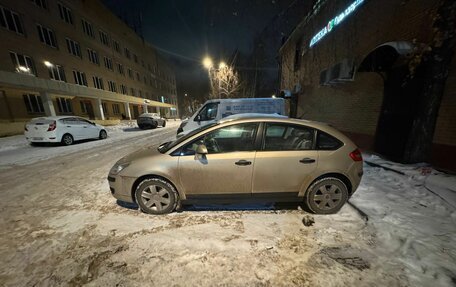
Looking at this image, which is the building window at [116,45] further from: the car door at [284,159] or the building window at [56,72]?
the car door at [284,159]

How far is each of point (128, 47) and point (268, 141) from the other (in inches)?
1486

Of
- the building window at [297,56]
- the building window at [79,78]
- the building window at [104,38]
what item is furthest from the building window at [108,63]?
the building window at [297,56]

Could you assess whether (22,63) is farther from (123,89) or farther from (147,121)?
(123,89)

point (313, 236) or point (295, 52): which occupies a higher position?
point (295, 52)

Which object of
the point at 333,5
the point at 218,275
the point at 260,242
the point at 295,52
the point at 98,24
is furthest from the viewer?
the point at 98,24

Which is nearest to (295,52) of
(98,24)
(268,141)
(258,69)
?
(258,69)

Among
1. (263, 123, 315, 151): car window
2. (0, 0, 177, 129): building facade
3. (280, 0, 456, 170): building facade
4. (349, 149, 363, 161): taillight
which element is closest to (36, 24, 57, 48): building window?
(0, 0, 177, 129): building facade

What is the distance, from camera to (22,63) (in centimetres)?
1516

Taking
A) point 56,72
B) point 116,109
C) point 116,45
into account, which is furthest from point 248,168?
point 116,45

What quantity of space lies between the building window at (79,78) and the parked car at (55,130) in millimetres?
13874

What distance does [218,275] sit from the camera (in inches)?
81.6

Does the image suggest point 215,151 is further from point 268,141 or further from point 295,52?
point 295,52

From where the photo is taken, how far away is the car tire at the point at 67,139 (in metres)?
9.58

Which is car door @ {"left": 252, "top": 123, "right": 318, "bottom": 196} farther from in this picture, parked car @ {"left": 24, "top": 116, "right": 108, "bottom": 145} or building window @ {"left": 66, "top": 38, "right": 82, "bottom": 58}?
building window @ {"left": 66, "top": 38, "right": 82, "bottom": 58}
